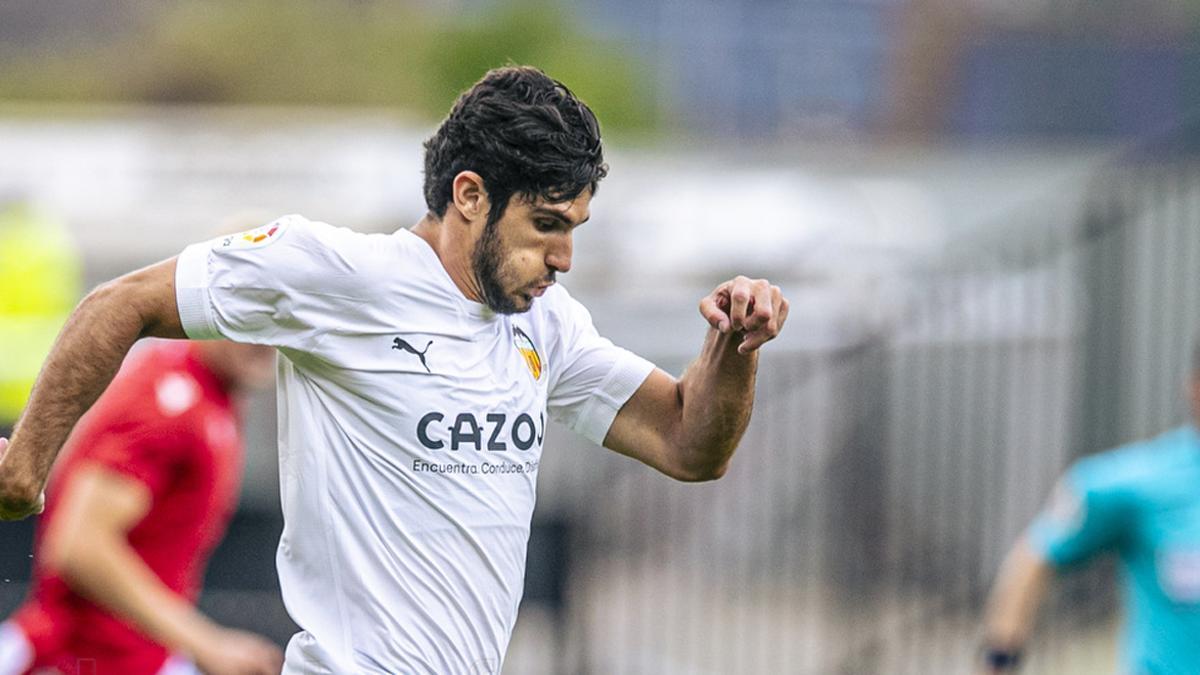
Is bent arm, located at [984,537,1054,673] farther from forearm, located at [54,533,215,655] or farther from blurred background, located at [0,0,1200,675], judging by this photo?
forearm, located at [54,533,215,655]

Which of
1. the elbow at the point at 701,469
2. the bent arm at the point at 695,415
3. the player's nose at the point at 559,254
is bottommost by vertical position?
the elbow at the point at 701,469

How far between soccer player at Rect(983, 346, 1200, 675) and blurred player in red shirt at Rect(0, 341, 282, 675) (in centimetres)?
313

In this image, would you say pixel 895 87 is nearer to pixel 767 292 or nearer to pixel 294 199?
pixel 294 199

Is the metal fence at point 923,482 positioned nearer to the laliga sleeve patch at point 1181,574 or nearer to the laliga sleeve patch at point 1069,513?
the laliga sleeve patch at point 1069,513

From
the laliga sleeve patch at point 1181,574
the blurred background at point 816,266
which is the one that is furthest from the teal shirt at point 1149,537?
the blurred background at point 816,266

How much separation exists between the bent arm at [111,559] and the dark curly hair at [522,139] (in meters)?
1.97

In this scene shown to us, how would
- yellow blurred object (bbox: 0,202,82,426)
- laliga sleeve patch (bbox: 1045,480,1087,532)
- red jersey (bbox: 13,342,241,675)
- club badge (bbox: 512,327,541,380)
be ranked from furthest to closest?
yellow blurred object (bbox: 0,202,82,426), laliga sleeve patch (bbox: 1045,480,1087,532), red jersey (bbox: 13,342,241,675), club badge (bbox: 512,327,541,380)

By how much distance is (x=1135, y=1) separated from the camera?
3672 centimetres

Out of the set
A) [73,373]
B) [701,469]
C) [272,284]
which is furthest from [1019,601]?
[73,373]

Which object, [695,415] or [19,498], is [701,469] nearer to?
[695,415]

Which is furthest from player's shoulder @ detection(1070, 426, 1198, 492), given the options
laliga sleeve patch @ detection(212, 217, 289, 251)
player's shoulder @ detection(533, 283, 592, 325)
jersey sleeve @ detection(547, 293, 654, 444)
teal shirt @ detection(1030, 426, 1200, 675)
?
laliga sleeve patch @ detection(212, 217, 289, 251)

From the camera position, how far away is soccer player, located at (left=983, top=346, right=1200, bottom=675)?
635 centimetres

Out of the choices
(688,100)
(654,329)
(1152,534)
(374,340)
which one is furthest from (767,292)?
(688,100)

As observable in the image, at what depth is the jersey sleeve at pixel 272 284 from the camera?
3572 millimetres
